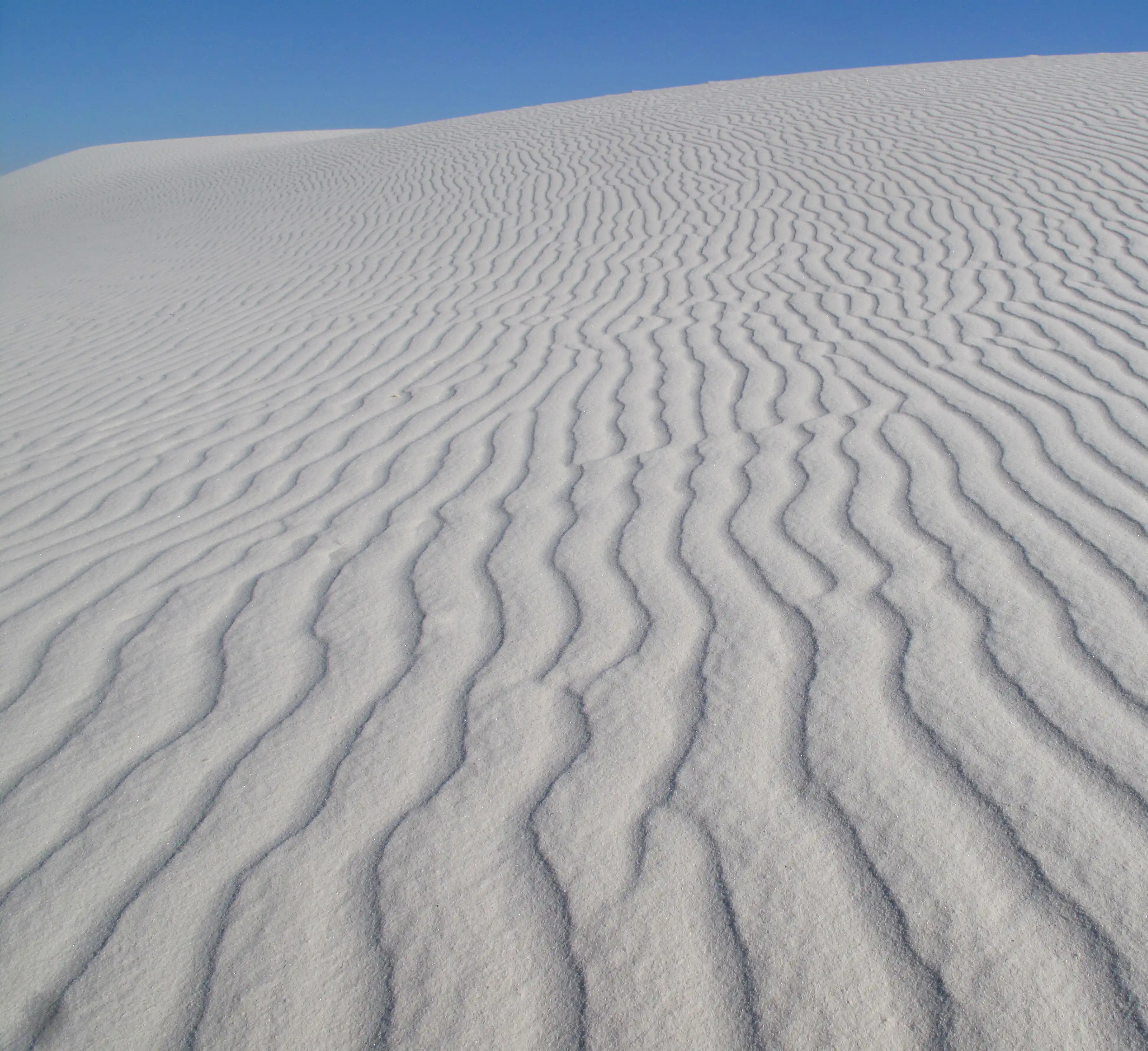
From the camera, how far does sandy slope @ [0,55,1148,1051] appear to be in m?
1.46

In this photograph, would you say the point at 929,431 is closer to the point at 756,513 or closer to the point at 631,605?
the point at 756,513

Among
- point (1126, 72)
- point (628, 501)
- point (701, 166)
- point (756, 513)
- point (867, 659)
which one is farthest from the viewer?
point (1126, 72)

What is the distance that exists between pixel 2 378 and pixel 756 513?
221 inches

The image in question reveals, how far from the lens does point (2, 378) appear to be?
6.18 meters

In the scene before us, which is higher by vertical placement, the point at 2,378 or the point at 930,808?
the point at 930,808

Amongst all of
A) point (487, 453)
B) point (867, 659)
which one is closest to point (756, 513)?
point (867, 659)

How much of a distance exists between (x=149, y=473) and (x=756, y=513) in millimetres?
2660

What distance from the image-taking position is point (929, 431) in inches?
136

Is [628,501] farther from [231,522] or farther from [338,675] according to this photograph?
[231,522]

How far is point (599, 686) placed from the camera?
7.04 feet

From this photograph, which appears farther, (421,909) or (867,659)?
(867,659)

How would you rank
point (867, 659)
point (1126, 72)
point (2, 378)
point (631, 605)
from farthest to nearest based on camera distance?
point (1126, 72)
point (2, 378)
point (631, 605)
point (867, 659)

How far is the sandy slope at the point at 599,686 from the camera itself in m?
1.46

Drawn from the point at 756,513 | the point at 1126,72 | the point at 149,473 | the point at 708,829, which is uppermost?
the point at 708,829
